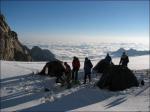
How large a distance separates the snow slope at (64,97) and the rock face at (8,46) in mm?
18090

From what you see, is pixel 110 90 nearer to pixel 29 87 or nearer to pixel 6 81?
pixel 29 87

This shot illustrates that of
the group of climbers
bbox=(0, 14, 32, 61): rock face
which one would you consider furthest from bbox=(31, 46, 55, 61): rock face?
the group of climbers

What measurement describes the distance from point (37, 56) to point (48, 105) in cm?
4872

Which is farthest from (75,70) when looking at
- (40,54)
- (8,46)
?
(40,54)

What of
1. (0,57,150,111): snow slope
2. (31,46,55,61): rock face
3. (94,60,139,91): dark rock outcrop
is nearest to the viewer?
(0,57,150,111): snow slope

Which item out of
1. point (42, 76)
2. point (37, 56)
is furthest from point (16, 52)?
point (42, 76)

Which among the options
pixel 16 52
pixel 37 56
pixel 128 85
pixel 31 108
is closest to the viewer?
pixel 31 108

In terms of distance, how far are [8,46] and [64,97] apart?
89.0ft

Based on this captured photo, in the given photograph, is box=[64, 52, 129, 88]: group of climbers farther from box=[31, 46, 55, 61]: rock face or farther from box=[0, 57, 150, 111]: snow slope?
box=[31, 46, 55, 61]: rock face

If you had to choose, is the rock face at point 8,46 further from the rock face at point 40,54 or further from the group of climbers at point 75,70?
the group of climbers at point 75,70

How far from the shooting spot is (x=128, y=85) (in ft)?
67.3

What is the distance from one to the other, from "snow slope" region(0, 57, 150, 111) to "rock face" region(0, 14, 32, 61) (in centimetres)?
1809

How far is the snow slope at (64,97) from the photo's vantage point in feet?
51.5

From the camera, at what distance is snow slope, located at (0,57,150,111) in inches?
618
